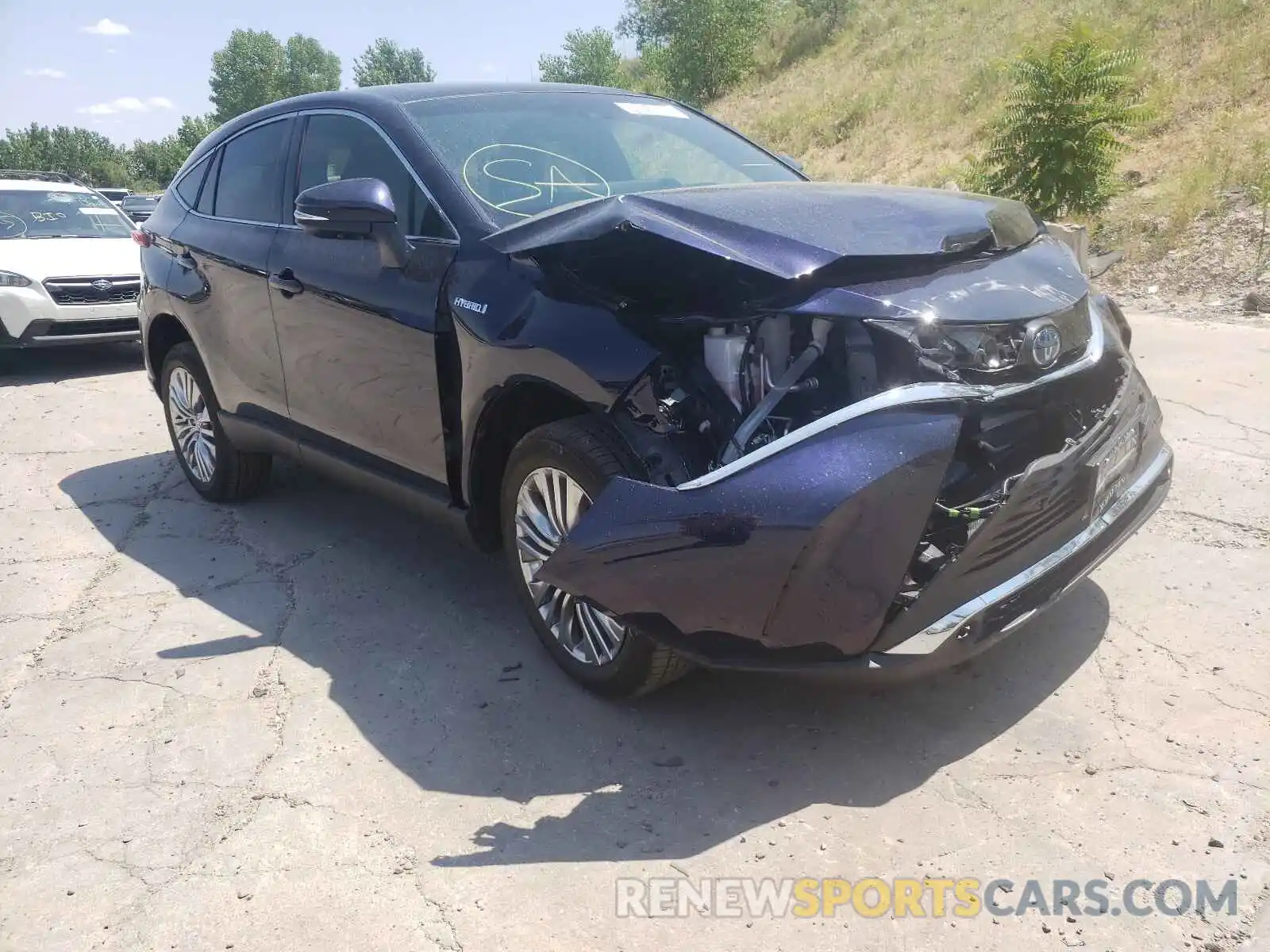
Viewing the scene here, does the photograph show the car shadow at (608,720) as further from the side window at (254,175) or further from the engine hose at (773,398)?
the side window at (254,175)

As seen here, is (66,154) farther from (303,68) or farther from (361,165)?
(361,165)

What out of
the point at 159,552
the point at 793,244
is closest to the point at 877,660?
the point at 793,244

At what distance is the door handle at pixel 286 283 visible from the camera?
4191 mm

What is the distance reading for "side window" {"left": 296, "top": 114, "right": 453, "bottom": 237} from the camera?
11.9 feet

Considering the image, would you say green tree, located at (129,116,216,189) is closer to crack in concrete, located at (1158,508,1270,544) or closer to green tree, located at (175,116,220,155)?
green tree, located at (175,116,220,155)

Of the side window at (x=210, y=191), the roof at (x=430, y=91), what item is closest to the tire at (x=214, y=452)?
the side window at (x=210, y=191)

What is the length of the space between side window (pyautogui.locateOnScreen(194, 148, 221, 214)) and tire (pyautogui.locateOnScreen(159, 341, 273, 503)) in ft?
2.36

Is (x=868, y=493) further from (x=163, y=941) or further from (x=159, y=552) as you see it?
(x=159, y=552)

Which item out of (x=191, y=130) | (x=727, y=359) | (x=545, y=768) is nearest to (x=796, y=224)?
(x=727, y=359)

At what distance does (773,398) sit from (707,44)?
39.5 m

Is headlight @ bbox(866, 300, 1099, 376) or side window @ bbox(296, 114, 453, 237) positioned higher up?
side window @ bbox(296, 114, 453, 237)

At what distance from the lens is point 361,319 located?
3.83m

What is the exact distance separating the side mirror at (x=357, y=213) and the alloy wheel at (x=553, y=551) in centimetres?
101

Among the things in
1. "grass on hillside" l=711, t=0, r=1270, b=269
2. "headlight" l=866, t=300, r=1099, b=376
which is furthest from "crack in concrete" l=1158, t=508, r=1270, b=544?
"grass on hillside" l=711, t=0, r=1270, b=269
